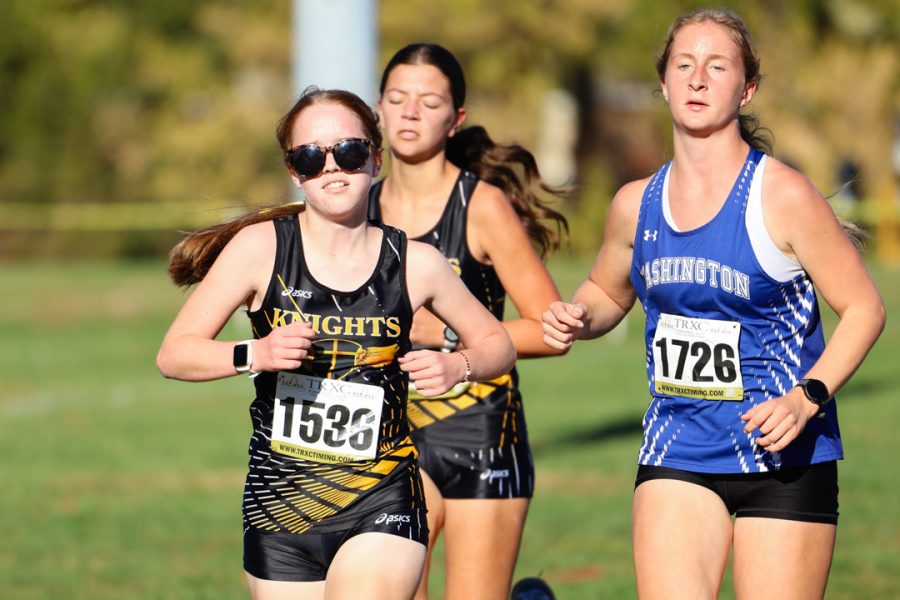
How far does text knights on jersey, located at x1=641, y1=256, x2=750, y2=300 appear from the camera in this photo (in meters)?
4.38

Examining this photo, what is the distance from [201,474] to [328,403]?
7.72 metres

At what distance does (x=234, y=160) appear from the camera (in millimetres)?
40906

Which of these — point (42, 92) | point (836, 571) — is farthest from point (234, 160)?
point (836, 571)

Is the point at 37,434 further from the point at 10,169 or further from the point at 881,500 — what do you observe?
the point at 10,169

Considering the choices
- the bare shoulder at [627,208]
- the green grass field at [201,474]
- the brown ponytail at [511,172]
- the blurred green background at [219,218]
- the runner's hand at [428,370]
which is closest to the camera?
the runner's hand at [428,370]

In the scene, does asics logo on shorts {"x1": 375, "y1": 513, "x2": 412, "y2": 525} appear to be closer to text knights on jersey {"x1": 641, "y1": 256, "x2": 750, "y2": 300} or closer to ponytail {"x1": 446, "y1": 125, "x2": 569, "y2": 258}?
text knights on jersey {"x1": 641, "y1": 256, "x2": 750, "y2": 300}

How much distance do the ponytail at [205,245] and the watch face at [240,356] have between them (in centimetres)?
59

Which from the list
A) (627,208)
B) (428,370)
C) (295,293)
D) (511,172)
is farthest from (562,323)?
(511,172)

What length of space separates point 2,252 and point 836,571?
3566cm

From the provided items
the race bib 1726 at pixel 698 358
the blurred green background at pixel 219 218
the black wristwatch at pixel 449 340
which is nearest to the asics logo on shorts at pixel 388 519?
the race bib 1726 at pixel 698 358

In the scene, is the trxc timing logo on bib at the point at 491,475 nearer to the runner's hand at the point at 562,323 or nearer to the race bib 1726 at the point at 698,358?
the runner's hand at the point at 562,323

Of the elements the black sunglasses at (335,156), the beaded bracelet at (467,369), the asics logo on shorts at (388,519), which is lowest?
the asics logo on shorts at (388,519)

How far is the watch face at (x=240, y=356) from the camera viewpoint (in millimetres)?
4148

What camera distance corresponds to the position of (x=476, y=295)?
5590mm
